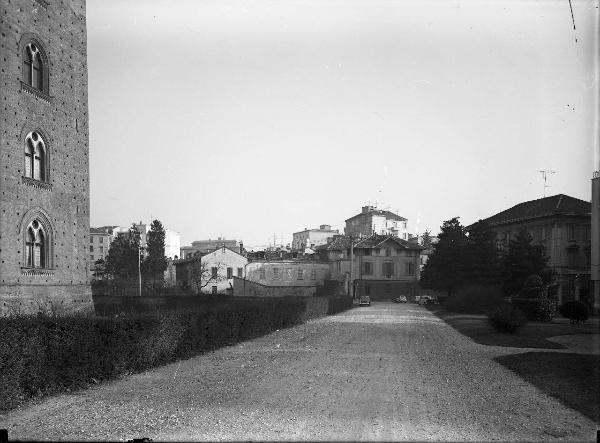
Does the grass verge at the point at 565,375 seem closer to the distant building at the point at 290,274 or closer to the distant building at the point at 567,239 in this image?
the distant building at the point at 567,239

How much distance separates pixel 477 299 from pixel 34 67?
3571 centimetres

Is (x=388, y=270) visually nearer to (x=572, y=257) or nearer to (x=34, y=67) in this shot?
(x=572, y=257)

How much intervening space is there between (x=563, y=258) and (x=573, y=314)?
1116 inches

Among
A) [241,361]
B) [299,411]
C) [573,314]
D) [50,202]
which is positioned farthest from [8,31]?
[573,314]

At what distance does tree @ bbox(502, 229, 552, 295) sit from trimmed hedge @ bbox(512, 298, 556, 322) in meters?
11.0

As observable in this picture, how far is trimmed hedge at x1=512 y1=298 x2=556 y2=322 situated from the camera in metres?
32.9

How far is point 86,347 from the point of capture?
12.2 m

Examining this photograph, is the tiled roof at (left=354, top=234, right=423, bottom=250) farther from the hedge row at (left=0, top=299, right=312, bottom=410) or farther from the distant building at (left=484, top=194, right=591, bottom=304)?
the hedge row at (left=0, top=299, right=312, bottom=410)

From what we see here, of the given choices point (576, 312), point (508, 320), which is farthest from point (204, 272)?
point (508, 320)

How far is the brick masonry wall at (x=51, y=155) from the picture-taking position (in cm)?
2102

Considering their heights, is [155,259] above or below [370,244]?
below

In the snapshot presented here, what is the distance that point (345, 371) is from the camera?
1440 cm

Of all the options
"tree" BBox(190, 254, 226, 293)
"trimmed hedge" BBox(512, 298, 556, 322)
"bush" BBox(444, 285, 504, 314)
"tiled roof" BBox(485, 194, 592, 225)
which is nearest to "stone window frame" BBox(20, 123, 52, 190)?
"trimmed hedge" BBox(512, 298, 556, 322)

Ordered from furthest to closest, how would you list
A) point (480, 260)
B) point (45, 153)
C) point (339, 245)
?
point (339, 245)
point (480, 260)
point (45, 153)
